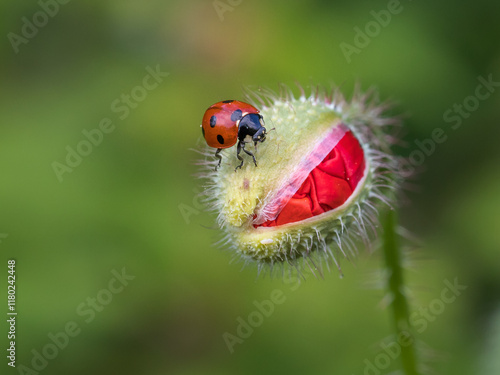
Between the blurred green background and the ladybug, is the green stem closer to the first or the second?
the ladybug

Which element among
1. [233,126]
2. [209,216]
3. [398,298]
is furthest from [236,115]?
[209,216]

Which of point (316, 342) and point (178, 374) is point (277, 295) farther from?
point (178, 374)

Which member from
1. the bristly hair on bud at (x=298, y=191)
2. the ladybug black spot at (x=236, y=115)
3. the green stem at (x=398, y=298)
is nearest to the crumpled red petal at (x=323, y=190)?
the bristly hair on bud at (x=298, y=191)

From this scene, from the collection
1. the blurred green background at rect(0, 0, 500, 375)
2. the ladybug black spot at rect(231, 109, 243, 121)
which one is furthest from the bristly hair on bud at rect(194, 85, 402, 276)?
the blurred green background at rect(0, 0, 500, 375)

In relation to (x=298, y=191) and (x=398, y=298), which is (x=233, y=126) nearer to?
(x=298, y=191)

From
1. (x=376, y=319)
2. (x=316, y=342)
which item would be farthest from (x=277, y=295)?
(x=376, y=319)
